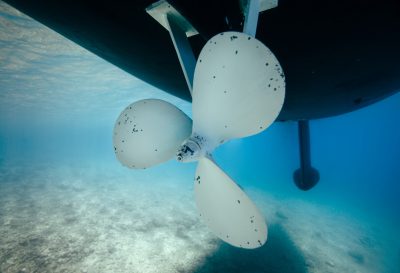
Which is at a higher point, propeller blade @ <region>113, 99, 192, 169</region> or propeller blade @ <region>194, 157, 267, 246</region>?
propeller blade @ <region>113, 99, 192, 169</region>

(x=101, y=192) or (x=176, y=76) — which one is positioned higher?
(x=176, y=76)

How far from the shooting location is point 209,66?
7.09 feet

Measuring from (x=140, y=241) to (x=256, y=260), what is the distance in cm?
419

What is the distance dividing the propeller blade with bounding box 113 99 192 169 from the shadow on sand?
530cm

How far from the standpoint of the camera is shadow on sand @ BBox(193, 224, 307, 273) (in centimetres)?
691

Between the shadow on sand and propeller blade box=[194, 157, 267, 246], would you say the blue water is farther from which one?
propeller blade box=[194, 157, 267, 246]

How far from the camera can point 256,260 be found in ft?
24.7

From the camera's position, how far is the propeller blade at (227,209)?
7.20ft

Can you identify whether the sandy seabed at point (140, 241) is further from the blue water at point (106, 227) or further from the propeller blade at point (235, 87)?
the propeller blade at point (235, 87)

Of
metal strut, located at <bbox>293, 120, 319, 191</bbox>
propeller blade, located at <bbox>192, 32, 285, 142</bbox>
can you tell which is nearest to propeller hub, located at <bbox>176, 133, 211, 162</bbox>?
propeller blade, located at <bbox>192, 32, 285, 142</bbox>

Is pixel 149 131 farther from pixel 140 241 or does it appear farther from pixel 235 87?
pixel 140 241

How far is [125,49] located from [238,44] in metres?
2.55

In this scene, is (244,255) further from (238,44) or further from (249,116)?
(238,44)

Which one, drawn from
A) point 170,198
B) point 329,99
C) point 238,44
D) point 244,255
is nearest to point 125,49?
point 238,44
